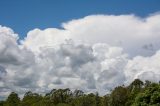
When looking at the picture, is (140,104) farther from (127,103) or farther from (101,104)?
(101,104)

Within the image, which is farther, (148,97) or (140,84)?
(140,84)

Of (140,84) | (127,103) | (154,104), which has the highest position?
(140,84)

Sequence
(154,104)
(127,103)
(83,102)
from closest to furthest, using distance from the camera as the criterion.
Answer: (154,104)
(127,103)
(83,102)

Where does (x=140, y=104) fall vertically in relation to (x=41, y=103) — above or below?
below

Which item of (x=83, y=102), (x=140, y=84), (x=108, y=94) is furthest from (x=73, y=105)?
(x=140, y=84)

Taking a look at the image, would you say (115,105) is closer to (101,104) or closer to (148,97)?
(101,104)

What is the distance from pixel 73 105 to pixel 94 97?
10509 millimetres

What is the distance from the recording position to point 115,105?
17025cm

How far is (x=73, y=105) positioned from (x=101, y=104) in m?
18.3

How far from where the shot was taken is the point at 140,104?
97688 millimetres

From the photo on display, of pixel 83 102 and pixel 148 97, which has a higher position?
pixel 83 102

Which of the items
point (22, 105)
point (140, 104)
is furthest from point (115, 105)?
point (140, 104)

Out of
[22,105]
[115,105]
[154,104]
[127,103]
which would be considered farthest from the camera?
Answer: [22,105]

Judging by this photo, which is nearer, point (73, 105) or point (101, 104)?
point (101, 104)
